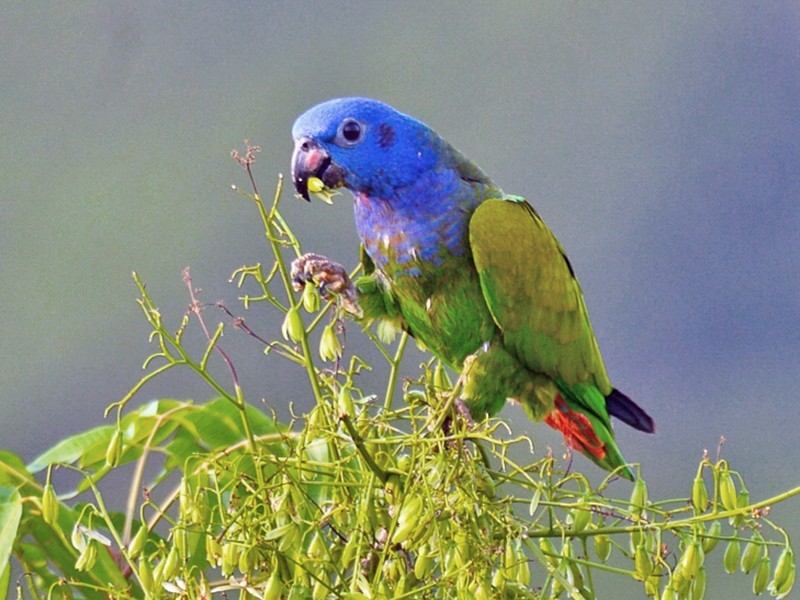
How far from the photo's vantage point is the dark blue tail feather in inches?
43.2

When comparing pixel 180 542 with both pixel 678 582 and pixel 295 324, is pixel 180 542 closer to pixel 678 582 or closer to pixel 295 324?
pixel 295 324

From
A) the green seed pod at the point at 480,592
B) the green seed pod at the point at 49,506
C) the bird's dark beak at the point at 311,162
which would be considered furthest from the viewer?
the bird's dark beak at the point at 311,162

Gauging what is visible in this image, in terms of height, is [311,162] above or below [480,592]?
above

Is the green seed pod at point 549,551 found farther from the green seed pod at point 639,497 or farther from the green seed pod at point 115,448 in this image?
the green seed pod at point 115,448

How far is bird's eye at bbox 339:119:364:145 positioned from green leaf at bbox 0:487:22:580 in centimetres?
47

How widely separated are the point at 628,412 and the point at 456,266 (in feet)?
0.83

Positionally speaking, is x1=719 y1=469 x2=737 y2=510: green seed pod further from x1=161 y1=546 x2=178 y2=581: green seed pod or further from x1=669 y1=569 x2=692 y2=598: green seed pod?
x1=161 y1=546 x2=178 y2=581: green seed pod

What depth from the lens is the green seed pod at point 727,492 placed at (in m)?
0.61

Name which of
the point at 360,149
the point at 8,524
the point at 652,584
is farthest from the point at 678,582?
the point at 360,149

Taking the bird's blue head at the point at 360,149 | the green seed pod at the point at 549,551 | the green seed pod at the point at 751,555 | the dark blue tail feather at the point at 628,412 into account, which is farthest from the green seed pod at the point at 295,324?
the dark blue tail feather at the point at 628,412

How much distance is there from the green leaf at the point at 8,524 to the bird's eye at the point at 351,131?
474 mm

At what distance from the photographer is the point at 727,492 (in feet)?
2.02

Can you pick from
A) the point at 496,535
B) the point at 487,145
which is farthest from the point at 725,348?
the point at 496,535

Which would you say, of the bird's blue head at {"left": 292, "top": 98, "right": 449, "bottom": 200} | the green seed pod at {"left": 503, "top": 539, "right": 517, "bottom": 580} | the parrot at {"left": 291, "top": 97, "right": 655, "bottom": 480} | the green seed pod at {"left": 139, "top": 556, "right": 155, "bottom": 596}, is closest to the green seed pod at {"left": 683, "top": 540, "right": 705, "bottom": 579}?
the green seed pod at {"left": 503, "top": 539, "right": 517, "bottom": 580}
